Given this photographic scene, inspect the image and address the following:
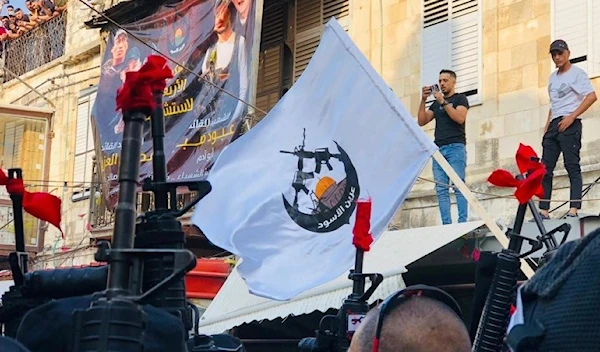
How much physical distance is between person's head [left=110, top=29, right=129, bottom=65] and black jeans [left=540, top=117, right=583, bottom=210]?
8.92m

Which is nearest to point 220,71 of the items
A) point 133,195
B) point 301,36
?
point 301,36

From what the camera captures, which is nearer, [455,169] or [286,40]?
[455,169]

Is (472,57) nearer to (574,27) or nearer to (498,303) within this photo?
(574,27)

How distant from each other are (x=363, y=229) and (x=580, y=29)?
561cm

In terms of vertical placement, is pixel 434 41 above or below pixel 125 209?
above

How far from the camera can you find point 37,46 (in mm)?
20125

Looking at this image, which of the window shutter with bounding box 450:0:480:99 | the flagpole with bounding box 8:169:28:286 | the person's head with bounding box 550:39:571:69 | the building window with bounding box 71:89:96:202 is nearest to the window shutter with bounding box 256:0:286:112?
the window shutter with bounding box 450:0:480:99

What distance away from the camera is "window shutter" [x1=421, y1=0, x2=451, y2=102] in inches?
443

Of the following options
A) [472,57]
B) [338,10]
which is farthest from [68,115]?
[472,57]

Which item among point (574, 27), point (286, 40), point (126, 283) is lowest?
point (126, 283)

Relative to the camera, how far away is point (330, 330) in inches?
179

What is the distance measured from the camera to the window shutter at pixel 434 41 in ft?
36.9

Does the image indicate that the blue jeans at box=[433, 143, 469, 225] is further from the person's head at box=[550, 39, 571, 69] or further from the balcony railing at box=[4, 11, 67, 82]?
the balcony railing at box=[4, 11, 67, 82]

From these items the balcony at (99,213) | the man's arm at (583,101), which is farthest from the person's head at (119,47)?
the man's arm at (583,101)
